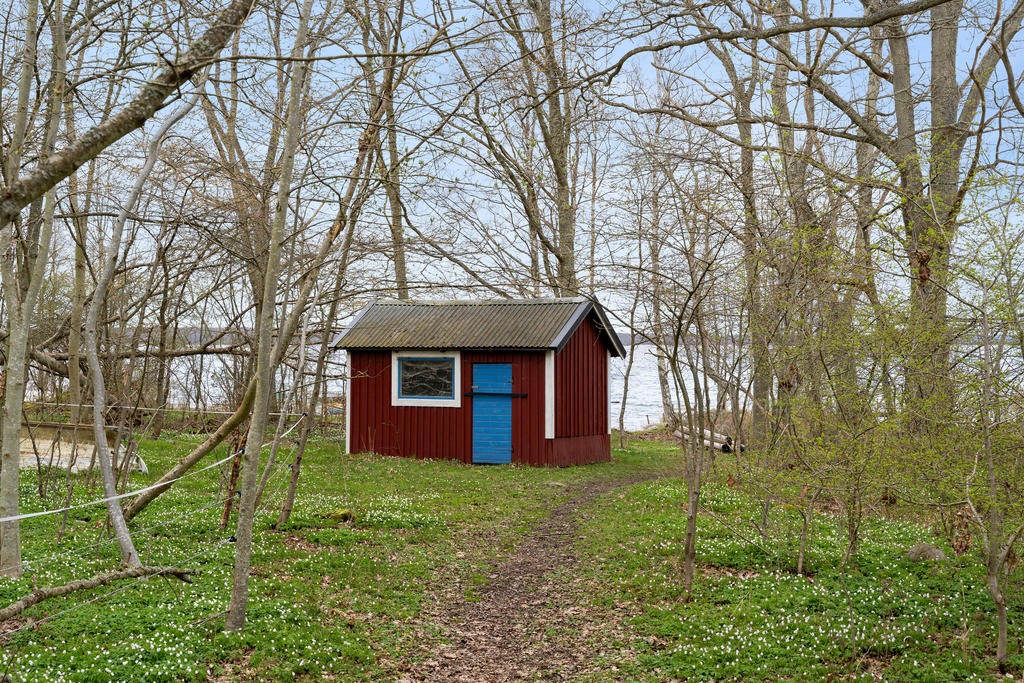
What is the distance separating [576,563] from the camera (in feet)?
32.1

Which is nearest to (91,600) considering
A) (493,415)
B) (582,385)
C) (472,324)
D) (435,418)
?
(493,415)

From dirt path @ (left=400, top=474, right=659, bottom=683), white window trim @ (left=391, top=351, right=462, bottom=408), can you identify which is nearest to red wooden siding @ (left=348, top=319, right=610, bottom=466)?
white window trim @ (left=391, top=351, right=462, bottom=408)

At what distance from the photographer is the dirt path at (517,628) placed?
6.60 metres

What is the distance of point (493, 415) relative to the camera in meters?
19.3

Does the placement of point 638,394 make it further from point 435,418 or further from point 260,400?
point 260,400

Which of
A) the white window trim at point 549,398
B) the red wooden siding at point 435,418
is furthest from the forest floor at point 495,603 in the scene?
the red wooden siding at point 435,418

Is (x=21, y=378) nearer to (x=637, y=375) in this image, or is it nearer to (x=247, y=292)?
(x=247, y=292)

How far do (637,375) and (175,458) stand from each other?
90125 millimetres

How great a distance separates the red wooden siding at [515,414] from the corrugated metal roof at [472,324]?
392 millimetres

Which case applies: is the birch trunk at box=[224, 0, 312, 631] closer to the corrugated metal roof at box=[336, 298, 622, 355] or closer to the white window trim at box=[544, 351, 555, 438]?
the corrugated metal roof at box=[336, 298, 622, 355]

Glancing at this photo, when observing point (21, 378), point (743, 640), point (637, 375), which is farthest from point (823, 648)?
point (637, 375)

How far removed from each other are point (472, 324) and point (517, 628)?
13.0 m

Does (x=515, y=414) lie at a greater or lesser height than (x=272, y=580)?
greater

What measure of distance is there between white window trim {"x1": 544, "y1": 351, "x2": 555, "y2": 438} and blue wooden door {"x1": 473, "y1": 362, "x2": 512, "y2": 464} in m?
0.96
